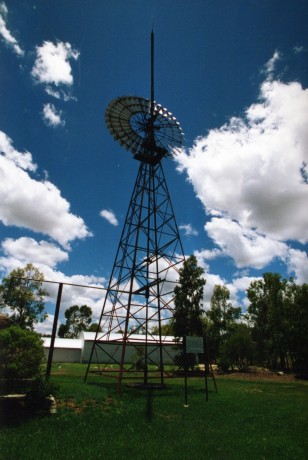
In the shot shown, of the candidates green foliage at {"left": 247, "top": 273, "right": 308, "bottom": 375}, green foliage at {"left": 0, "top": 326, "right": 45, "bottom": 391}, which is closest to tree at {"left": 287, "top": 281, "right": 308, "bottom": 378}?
green foliage at {"left": 247, "top": 273, "right": 308, "bottom": 375}

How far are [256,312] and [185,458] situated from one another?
46.6 m

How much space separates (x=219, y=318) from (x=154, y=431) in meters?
41.7

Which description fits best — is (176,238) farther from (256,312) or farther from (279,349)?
(256,312)

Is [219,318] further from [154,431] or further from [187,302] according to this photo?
[154,431]

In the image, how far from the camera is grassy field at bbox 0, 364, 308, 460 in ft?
21.2

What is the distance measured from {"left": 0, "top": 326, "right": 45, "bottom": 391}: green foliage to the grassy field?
1.38 metres

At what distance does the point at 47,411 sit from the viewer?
895 centimetres

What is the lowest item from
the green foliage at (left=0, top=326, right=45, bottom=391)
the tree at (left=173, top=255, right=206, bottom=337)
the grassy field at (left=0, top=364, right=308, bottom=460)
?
the grassy field at (left=0, top=364, right=308, bottom=460)

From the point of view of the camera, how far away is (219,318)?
47.4 m

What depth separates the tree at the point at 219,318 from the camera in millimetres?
44094

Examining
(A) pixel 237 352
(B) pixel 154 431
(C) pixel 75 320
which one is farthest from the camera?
(C) pixel 75 320

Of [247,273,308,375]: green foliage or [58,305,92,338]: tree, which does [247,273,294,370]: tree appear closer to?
[247,273,308,375]: green foliage

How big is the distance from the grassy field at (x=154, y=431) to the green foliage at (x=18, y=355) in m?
1.38

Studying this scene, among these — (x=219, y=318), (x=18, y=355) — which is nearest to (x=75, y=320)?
(x=219, y=318)
